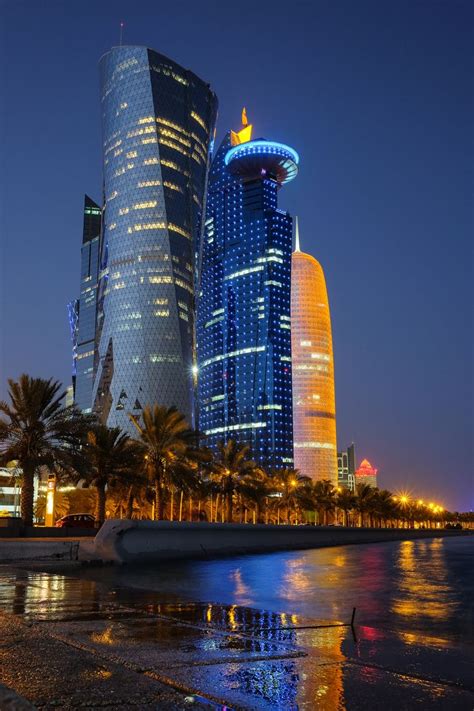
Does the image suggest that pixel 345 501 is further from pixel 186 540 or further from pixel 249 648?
pixel 249 648

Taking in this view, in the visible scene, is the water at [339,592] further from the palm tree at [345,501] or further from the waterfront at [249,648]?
the palm tree at [345,501]

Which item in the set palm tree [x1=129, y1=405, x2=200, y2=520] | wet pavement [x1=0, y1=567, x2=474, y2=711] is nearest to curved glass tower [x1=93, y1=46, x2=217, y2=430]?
palm tree [x1=129, y1=405, x2=200, y2=520]

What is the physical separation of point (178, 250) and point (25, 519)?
4949 inches

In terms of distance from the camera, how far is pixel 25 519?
36312 millimetres

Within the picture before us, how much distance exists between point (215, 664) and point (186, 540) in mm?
30828

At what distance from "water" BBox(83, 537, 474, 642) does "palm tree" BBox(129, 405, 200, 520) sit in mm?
18783

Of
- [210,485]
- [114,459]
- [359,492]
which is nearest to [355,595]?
[114,459]

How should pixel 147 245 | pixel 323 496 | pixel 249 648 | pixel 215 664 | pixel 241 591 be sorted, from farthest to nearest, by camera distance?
pixel 147 245, pixel 323 496, pixel 241 591, pixel 249 648, pixel 215 664

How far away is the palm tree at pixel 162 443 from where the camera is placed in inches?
1874

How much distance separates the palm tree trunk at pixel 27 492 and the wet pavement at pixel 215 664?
27886mm

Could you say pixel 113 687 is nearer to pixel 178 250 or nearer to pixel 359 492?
pixel 359 492

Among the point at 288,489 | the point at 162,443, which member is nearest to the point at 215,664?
the point at 162,443

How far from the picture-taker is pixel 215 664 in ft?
20.1

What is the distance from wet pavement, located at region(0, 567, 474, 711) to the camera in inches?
195
